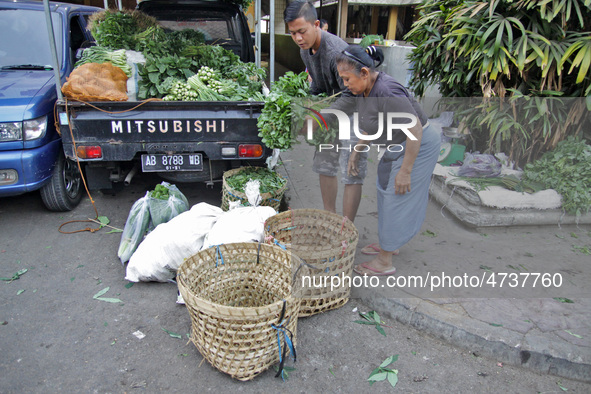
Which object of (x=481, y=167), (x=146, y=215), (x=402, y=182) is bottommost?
(x=146, y=215)

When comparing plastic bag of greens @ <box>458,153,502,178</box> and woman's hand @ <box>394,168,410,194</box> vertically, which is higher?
woman's hand @ <box>394,168,410,194</box>

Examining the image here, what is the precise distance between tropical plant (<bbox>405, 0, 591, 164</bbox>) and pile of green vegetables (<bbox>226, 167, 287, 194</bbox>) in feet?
7.22

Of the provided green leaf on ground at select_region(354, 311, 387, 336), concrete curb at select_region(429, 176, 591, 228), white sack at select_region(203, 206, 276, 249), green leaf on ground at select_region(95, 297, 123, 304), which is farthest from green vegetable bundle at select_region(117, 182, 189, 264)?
concrete curb at select_region(429, 176, 591, 228)

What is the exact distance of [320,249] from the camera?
260 cm

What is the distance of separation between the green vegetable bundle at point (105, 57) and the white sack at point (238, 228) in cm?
220

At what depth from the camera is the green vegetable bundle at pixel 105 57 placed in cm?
425

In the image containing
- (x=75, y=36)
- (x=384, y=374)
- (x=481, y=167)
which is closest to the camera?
(x=384, y=374)

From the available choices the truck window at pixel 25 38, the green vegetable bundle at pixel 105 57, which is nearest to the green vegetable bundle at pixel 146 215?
the green vegetable bundle at pixel 105 57

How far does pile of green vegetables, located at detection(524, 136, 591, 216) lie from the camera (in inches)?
151

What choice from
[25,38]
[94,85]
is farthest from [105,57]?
[25,38]

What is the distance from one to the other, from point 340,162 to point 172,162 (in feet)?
4.94

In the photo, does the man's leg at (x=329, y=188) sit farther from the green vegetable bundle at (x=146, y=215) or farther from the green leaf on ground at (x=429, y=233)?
the green vegetable bundle at (x=146, y=215)

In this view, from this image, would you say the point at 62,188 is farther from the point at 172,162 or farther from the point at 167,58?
the point at 167,58

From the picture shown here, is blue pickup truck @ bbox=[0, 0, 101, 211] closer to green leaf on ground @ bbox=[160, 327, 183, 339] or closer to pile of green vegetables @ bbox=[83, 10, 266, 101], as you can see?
pile of green vegetables @ bbox=[83, 10, 266, 101]
